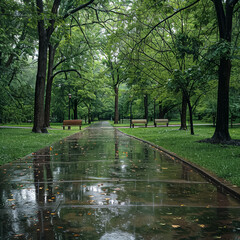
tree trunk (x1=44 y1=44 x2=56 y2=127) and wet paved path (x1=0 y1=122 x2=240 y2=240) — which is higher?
tree trunk (x1=44 y1=44 x2=56 y2=127)

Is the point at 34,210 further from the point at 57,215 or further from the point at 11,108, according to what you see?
the point at 11,108

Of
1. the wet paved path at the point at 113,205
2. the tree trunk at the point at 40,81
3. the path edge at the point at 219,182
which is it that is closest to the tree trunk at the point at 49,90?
the tree trunk at the point at 40,81

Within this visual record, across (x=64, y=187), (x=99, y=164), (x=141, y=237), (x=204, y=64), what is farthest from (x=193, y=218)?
(x=204, y=64)

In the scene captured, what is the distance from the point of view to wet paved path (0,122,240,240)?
131 inches

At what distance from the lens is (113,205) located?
4.36 meters

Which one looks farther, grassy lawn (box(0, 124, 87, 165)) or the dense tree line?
the dense tree line

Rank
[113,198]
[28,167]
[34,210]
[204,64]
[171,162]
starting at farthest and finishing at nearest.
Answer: [204,64] < [171,162] < [28,167] < [113,198] < [34,210]

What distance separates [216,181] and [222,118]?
26.0 ft

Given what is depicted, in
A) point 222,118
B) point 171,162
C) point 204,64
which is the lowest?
point 171,162

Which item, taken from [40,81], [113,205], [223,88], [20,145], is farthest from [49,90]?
[113,205]

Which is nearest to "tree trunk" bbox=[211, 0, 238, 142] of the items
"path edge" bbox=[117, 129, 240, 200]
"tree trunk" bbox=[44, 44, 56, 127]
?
"path edge" bbox=[117, 129, 240, 200]

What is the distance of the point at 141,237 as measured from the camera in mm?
3176

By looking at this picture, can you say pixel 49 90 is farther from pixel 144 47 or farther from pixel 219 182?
pixel 219 182

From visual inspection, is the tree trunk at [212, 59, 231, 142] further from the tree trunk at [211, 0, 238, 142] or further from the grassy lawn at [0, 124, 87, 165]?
the grassy lawn at [0, 124, 87, 165]
